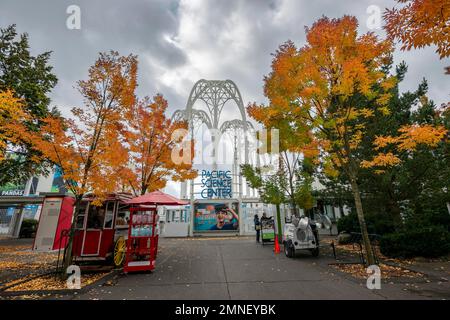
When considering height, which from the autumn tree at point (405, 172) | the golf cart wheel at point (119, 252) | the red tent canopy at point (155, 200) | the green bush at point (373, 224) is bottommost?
the golf cart wheel at point (119, 252)

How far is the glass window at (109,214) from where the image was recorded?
8.30m

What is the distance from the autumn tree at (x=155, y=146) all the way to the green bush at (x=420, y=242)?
36.9 ft

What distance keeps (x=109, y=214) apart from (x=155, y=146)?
19.0 ft

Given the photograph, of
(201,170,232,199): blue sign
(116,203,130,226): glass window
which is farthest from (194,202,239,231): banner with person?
(116,203,130,226): glass window

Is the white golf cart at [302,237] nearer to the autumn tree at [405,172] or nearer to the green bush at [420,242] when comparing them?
the green bush at [420,242]

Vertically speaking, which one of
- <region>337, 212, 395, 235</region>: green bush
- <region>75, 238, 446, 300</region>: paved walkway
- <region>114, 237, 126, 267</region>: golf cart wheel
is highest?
<region>337, 212, 395, 235</region>: green bush

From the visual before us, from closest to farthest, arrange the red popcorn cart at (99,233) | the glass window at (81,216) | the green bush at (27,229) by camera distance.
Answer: the red popcorn cart at (99,233) → the glass window at (81,216) → the green bush at (27,229)

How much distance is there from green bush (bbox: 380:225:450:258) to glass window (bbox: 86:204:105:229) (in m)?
12.3

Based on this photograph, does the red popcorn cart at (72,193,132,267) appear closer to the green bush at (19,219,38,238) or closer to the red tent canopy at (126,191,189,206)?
the red tent canopy at (126,191,189,206)

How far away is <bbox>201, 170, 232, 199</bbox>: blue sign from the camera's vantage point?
77.5ft

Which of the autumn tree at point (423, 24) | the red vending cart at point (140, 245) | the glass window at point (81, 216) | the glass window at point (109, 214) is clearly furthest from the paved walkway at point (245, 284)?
the autumn tree at point (423, 24)

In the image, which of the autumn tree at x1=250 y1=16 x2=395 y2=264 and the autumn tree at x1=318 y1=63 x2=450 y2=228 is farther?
the autumn tree at x1=318 y1=63 x2=450 y2=228

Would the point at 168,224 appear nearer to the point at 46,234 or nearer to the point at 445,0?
the point at 46,234

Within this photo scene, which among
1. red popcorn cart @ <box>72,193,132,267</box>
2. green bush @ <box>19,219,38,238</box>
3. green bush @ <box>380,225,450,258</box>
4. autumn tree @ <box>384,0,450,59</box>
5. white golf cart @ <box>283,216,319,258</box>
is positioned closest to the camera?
autumn tree @ <box>384,0,450,59</box>
